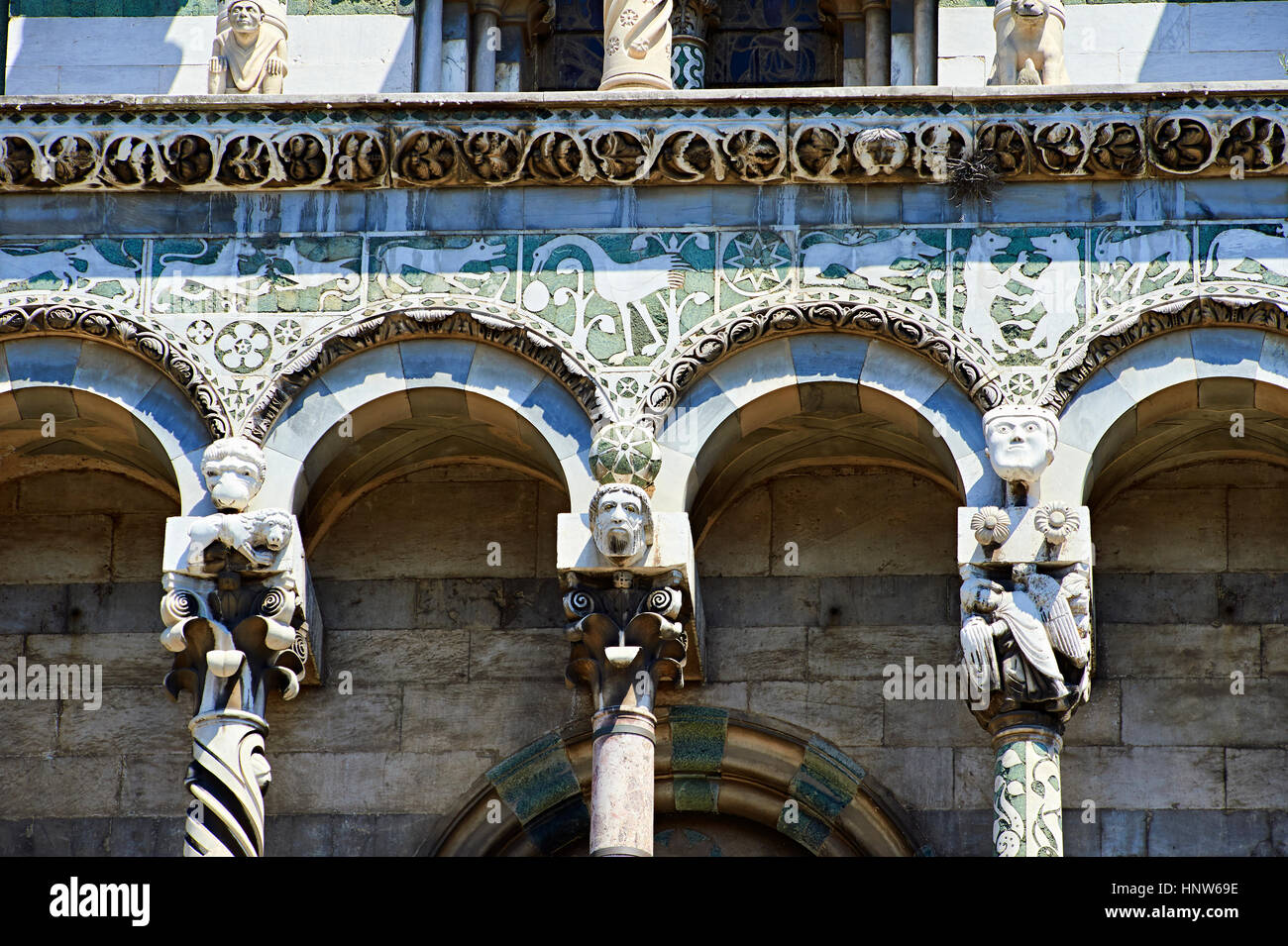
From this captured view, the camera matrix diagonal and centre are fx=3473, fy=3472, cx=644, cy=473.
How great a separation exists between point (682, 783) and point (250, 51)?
4454mm

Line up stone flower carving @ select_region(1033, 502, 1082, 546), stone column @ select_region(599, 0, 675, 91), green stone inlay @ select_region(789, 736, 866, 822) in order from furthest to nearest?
green stone inlay @ select_region(789, 736, 866, 822) < stone column @ select_region(599, 0, 675, 91) < stone flower carving @ select_region(1033, 502, 1082, 546)

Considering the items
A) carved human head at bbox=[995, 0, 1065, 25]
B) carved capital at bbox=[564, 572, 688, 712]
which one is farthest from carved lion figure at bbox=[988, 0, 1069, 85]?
carved capital at bbox=[564, 572, 688, 712]

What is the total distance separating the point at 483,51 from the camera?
19.2 meters

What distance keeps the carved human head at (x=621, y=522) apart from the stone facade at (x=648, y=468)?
25 millimetres

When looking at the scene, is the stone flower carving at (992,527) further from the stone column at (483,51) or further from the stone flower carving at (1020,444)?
the stone column at (483,51)

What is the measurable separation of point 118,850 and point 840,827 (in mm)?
3788

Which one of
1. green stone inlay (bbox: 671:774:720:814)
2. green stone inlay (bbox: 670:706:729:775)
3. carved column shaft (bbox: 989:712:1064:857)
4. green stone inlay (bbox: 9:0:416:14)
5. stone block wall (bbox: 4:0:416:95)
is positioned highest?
green stone inlay (bbox: 9:0:416:14)

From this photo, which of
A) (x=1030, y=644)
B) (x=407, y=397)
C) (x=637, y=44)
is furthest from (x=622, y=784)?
(x=637, y=44)

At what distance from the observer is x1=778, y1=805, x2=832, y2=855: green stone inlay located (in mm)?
18203

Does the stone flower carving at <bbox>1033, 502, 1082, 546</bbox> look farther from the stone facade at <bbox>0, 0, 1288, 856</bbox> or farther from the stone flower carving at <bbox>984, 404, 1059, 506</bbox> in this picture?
the stone flower carving at <bbox>984, 404, 1059, 506</bbox>

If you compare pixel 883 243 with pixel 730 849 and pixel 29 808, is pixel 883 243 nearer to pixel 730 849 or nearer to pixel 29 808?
pixel 730 849

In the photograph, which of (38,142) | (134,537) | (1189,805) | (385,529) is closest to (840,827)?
(1189,805)

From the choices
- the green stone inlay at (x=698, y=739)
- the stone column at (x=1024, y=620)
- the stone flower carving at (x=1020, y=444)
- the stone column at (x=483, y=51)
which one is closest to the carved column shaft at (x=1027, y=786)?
the stone column at (x=1024, y=620)

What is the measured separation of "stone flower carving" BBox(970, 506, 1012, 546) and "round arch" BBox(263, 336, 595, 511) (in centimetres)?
198
